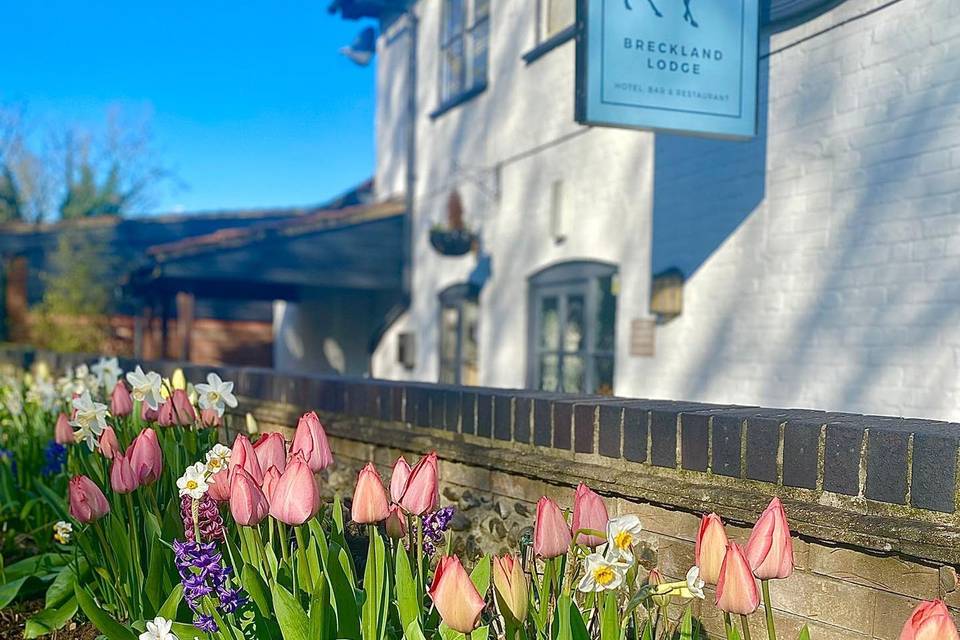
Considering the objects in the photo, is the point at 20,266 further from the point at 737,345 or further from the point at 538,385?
the point at 737,345

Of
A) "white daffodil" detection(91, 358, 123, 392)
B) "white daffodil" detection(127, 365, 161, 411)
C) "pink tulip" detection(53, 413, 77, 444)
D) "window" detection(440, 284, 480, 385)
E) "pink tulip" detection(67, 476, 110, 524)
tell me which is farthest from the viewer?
Result: "window" detection(440, 284, 480, 385)

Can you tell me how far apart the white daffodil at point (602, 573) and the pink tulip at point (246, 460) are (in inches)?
35.0

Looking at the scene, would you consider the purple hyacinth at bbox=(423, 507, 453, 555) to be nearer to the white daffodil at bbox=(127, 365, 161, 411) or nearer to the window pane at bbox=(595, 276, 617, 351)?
the white daffodil at bbox=(127, 365, 161, 411)

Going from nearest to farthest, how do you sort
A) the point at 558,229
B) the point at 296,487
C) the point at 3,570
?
the point at 296,487 → the point at 3,570 → the point at 558,229

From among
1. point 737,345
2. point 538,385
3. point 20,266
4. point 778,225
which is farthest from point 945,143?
point 20,266

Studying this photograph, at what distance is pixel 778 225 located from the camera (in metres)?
5.31

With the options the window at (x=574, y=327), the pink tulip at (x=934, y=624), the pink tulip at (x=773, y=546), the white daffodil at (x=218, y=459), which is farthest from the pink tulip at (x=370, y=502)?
the window at (x=574, y=327)

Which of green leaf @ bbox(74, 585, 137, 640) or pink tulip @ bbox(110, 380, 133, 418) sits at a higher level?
pink tulip @ bbox(110, 380, 133, 418)

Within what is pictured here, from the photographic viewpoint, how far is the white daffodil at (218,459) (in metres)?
2.45

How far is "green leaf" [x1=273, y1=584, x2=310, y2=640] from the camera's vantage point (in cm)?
209

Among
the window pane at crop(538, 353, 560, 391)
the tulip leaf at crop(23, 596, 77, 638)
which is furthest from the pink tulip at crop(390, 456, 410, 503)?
the window pane at crop(538, 353, 560, 391)

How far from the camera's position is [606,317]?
7051 millimetres

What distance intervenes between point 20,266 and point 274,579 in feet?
63.9

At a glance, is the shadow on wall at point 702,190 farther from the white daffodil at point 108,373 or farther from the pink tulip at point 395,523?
the pink tulip at point 395,523
